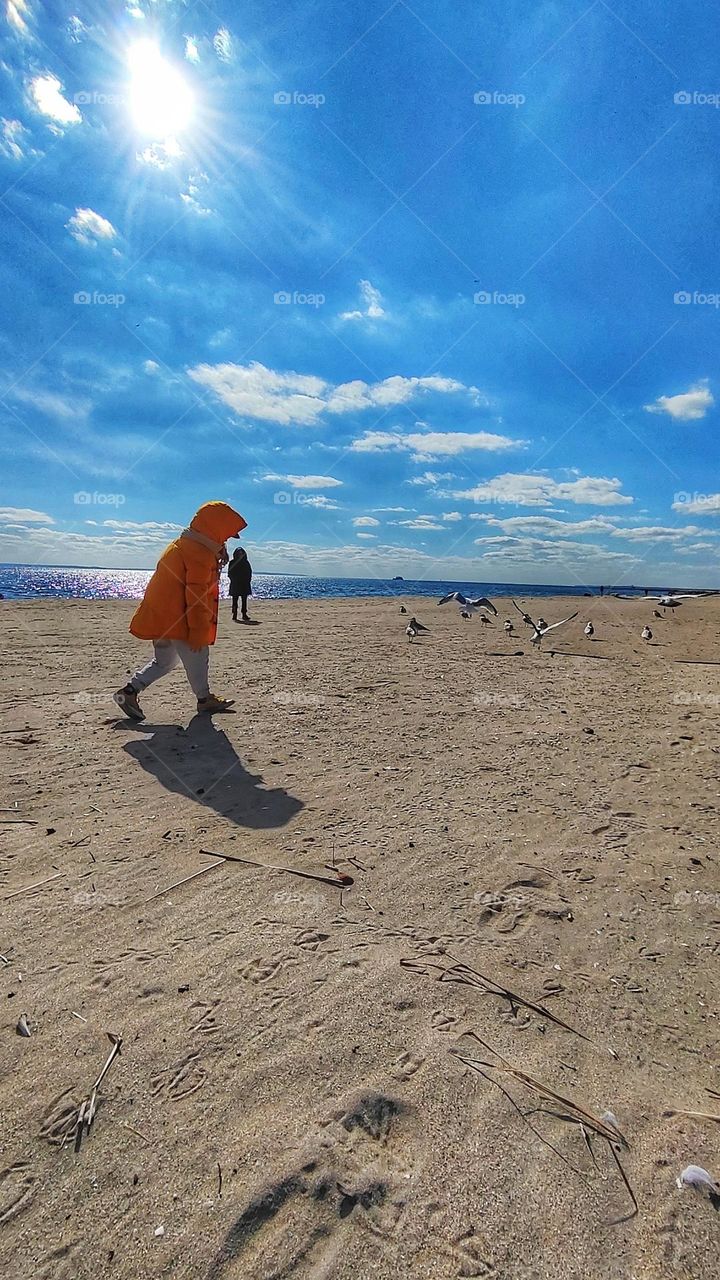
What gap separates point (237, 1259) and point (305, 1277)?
0.18m

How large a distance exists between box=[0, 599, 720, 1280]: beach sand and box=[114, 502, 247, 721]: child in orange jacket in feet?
3.91

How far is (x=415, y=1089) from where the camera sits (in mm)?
1825

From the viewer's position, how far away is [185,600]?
19.6 feet

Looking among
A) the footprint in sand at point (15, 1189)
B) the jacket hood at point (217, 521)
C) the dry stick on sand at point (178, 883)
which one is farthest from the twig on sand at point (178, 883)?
the jacket hood at point (217, 521)

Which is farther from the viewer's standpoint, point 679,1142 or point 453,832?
point 453,832

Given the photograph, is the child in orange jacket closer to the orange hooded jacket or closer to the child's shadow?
the orange hooded jacket

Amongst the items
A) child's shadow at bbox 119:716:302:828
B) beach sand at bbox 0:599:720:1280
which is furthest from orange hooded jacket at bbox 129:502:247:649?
beach sand at bbox 0:599:720:1280

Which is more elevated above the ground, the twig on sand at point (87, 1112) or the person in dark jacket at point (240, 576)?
the person in dark jacket at point (240, 576)

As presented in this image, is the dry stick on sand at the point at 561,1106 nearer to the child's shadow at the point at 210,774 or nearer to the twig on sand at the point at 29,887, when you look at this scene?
the child's shadow at the point at 210,774

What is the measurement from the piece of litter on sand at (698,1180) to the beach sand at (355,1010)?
27mm

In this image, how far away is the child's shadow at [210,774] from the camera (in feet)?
13.0

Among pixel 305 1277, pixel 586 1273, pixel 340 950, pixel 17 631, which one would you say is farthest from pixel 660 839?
pixel 17 631

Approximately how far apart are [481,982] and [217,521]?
16.9ft

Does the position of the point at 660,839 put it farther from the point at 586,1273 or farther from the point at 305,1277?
the point at 305,1277
